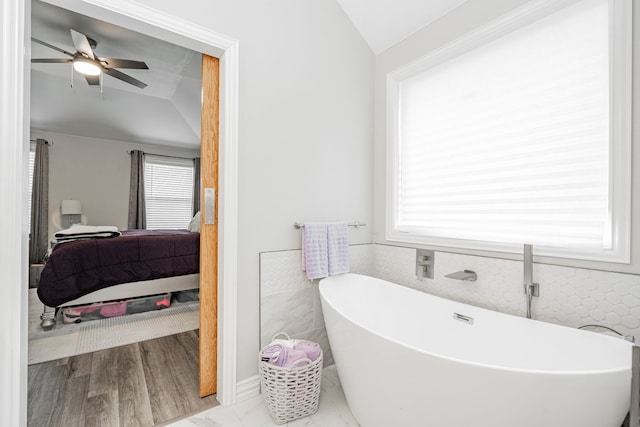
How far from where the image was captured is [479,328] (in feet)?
4.88

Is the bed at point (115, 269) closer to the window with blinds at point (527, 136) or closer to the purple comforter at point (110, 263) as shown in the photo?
the purple comforter at point (110, 263)

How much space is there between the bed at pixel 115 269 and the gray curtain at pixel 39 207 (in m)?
2.82

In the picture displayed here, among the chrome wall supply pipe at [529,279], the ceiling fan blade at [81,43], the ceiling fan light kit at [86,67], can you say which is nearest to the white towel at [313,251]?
the chrome wall supply pipe at [529,279]

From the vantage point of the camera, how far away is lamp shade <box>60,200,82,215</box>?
477 centimetres

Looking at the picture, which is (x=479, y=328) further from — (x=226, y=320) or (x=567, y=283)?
(x=226, y=320)

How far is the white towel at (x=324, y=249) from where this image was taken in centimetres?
189

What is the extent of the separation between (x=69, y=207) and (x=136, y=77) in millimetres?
2544

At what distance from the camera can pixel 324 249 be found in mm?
1936

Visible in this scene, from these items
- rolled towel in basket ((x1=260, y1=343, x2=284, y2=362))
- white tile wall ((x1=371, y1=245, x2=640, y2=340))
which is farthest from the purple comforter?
white tile wall ((x1=371, y1=245, x2=640, y2=340))

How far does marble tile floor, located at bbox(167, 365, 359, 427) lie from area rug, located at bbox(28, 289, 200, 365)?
3.95 feet

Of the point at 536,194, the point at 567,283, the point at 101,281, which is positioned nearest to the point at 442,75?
the point at 536,194

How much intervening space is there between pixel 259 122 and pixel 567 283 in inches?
72.4

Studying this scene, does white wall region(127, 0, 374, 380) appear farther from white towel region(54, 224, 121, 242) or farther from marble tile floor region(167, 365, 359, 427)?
white towel region(54, 224, 121, 242)

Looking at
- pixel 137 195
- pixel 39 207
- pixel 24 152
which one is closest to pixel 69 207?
pixel 39 207
